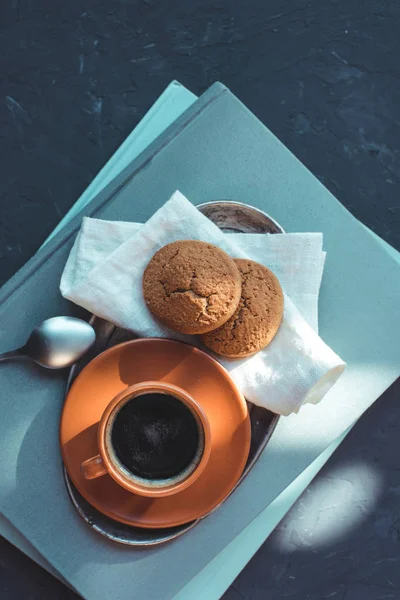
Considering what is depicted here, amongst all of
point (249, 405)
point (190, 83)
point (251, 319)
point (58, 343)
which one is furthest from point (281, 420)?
point (190, 83)

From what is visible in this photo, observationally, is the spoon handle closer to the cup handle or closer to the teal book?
the teal book

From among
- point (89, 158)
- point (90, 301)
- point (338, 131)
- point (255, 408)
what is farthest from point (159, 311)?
point (338, 131)

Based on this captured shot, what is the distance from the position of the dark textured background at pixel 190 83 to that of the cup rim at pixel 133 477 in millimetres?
424

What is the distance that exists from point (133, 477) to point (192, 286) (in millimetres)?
219

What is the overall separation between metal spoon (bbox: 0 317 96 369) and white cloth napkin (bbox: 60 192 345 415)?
0.13 feet

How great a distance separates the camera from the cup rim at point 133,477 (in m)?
0.68

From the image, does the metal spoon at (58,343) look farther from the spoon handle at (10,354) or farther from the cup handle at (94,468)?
the cup handle at (94,468)

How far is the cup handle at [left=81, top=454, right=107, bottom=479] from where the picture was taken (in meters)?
0.68

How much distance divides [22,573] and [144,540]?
0.30m

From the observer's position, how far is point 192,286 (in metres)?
0.69

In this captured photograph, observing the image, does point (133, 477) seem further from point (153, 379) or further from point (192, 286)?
point (192, 286)

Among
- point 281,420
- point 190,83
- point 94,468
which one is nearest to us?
point 94,468

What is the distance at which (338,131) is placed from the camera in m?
1.09

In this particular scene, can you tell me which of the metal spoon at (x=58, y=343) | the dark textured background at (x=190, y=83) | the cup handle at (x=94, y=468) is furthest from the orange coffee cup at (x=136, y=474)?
the dark textured background at (x=190, y=83)
